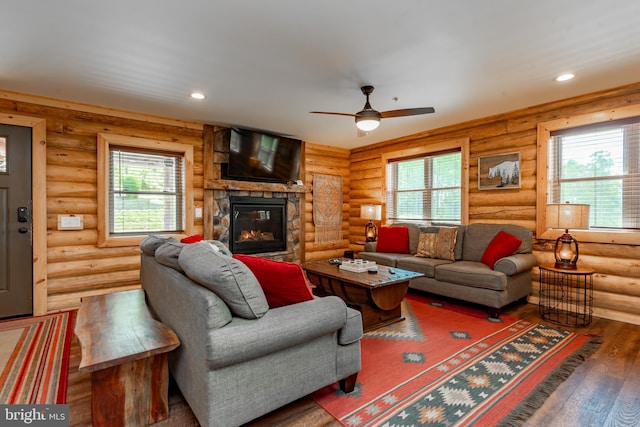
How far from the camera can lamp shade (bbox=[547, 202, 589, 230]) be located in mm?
3107

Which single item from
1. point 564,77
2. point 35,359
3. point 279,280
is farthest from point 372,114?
point 35,359

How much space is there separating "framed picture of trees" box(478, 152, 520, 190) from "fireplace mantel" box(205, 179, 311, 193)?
2935mm

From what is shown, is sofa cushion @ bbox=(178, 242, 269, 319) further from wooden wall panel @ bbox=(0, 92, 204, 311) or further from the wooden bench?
wooden wall panel @ bbox=(0, 92, 204, 311)

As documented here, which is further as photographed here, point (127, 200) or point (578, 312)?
point (127, 200)

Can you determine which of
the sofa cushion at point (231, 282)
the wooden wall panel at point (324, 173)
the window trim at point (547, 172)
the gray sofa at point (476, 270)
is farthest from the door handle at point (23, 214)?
the window trim at point (547, 172)

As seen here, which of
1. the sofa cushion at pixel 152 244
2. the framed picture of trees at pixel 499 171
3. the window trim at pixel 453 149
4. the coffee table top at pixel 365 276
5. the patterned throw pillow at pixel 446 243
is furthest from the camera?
the window trim at pixel 453 149

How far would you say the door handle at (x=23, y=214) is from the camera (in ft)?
11.5

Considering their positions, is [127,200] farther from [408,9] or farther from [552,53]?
[552,53]

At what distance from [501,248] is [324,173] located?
348 cm

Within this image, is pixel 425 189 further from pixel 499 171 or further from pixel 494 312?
pixel 494 312

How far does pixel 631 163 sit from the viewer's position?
336 cm

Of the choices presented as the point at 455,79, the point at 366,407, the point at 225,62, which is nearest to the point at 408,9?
the point at 455,79

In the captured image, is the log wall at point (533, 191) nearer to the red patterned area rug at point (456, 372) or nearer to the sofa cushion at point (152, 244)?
the red patterned area rug at point (456, 372)

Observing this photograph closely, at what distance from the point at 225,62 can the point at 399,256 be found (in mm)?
3386
